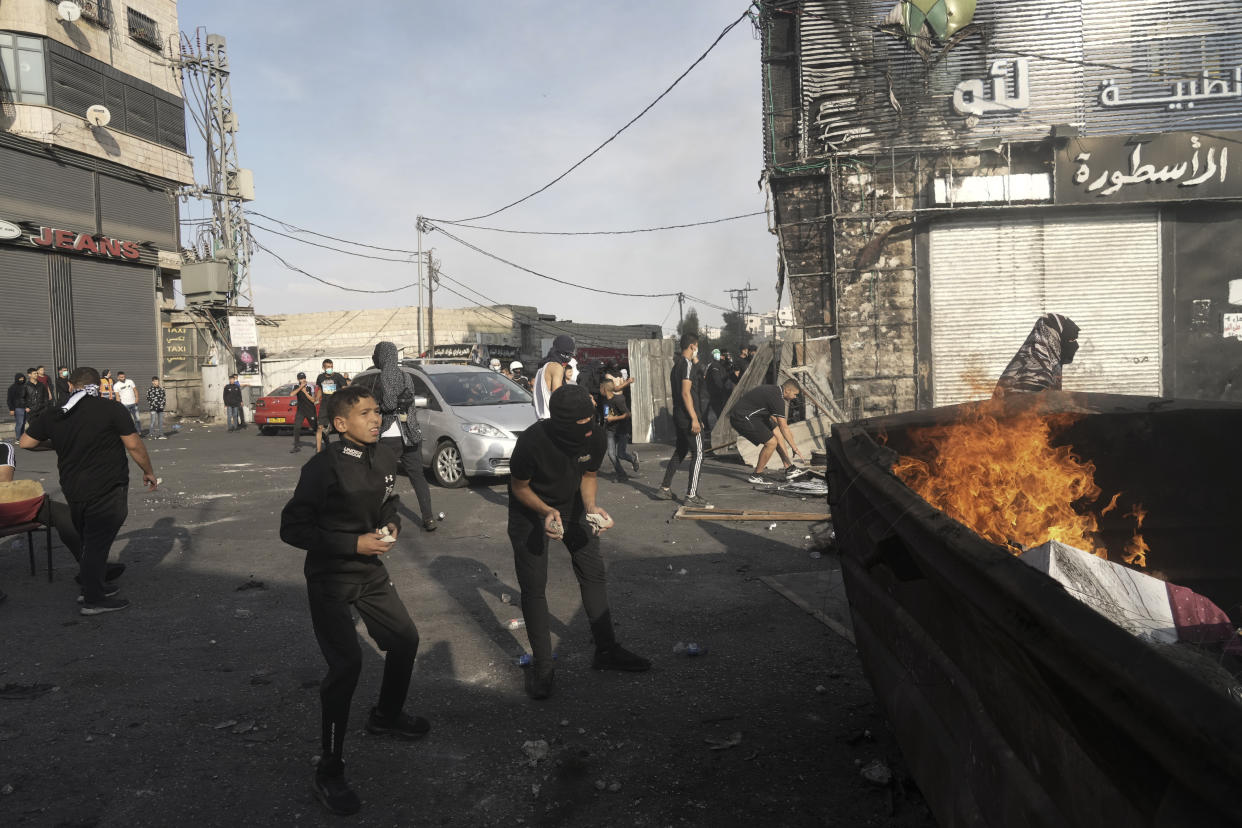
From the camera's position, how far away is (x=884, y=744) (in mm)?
3486

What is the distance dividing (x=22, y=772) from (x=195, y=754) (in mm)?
651

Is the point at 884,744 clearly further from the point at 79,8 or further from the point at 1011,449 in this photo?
the point at 79,8

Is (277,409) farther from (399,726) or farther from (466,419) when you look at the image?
(399,726)

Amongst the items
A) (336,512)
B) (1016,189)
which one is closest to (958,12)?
(1016,189)

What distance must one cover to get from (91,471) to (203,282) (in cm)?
2864

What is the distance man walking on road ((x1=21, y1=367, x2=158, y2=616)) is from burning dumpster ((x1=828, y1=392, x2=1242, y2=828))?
4.94 meters

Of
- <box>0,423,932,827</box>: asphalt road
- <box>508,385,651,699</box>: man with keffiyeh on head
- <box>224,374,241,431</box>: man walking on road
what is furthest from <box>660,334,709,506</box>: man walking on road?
<box>224,374,241,431</box>: man walking on road

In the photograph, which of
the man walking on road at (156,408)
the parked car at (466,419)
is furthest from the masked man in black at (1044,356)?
the man walking on road at (156,408)

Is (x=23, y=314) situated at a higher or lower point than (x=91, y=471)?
higher

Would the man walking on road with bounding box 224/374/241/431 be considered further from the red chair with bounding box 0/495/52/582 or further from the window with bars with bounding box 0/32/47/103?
the red chair with bounding box 0/495/52/582

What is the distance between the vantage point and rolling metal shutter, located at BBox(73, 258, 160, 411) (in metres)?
25.8

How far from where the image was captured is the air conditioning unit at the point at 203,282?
102 ft

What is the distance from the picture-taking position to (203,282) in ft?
102

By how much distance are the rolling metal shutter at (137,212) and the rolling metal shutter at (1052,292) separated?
2553 cm
